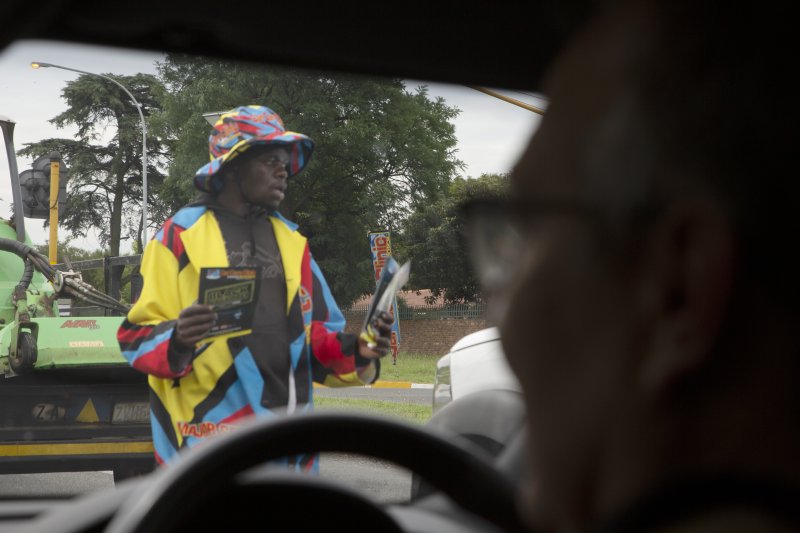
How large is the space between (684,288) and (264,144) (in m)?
3.18

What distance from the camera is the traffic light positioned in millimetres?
7308

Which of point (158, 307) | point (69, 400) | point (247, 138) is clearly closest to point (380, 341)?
point (158, 307)

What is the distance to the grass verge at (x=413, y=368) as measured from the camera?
33.8ft

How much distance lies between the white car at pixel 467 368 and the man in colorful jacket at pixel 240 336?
86cm

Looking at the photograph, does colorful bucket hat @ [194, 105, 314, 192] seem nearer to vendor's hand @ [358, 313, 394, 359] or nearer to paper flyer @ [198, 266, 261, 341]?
paper flyer @ [198, 266, 261, 341]

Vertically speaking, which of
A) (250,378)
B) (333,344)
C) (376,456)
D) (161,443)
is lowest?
(161,443)

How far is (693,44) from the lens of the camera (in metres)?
0.81

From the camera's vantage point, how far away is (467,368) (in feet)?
15.8

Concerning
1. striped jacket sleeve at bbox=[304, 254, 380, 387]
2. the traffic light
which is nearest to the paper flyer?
striped jacket sleeve at bbox=[304, 254, 380, 387]

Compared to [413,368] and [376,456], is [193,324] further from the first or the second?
[413,368]

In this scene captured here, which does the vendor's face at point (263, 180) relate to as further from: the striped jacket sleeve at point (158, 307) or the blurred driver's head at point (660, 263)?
the blurred driver's head at point (660, 263)

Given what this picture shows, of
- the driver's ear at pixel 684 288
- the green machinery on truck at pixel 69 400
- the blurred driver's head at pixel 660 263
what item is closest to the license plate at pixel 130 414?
the green machinery on truck at pixel 69 400

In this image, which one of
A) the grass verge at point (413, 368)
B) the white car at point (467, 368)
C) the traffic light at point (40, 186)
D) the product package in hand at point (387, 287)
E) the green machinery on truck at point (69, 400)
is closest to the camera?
the product package in hand at point (387, 287)

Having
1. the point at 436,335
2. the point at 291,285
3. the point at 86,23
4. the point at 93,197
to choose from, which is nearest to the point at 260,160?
the point at 291,285
